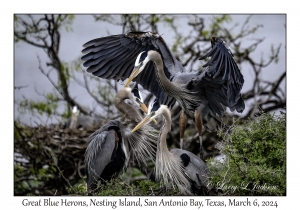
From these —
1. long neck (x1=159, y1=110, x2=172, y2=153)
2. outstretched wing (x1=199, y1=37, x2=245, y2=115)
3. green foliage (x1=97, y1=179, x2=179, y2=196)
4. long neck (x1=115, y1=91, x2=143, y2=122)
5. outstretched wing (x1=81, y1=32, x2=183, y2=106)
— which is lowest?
green foliage (x1=97, y1=179, x2=179, y2=196)

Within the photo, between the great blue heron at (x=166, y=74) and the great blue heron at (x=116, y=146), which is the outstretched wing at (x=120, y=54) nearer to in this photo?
the great blue heron at (x=166, y=74)

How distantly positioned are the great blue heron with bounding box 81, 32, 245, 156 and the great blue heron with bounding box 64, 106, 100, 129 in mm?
2219

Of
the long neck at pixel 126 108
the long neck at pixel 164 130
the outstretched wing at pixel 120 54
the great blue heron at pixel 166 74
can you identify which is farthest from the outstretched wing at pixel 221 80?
the long neck at pixel 126 108

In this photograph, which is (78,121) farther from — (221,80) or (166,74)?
(221,80)

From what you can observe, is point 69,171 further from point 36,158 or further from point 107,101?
point 107,101

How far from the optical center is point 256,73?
288 inches

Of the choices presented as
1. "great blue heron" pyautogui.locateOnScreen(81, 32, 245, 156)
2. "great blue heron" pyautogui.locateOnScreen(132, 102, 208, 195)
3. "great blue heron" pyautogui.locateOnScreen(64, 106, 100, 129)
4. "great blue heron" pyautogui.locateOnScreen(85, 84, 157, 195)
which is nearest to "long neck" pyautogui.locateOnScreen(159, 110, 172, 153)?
"great blue heron" pyautogui.locateOnScreen(132, 102, 208, 195)

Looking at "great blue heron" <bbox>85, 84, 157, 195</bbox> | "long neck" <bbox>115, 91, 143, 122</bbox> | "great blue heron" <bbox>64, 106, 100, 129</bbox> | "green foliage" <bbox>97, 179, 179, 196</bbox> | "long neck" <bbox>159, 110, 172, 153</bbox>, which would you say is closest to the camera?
"green foliage" <bbox>97, 179, 179, 196</bbox>

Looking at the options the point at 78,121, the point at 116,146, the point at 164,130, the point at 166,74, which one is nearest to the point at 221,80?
the point at 166,74

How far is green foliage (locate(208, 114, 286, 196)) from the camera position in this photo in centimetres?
421

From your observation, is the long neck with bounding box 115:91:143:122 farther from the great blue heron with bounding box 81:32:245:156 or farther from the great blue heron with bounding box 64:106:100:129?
the great blue heron with bounding box 64:106:100:129

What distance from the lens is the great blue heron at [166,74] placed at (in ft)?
16.7
